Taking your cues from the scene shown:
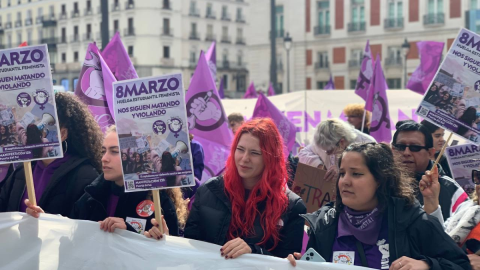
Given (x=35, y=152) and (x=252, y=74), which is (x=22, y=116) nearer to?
(x=35, y=152)

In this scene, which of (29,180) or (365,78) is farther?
(365,78)

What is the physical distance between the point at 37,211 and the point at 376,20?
1681 inches

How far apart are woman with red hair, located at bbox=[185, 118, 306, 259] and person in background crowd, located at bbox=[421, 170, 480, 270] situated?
0.61 meters

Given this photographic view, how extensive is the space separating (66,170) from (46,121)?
1.53 ft

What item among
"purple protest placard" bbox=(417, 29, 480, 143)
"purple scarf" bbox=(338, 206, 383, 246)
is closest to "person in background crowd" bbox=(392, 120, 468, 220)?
"purple protest placard" bbox=(417, 29, 480, 143)

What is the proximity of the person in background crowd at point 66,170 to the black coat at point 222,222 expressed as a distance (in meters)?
0.82

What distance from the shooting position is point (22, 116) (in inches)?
143

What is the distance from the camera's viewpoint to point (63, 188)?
13.2 feet

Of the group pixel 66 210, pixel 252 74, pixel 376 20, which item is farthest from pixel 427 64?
pixel 252 74

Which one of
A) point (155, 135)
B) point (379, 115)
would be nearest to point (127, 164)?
point (155, 135)

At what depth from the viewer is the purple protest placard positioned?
3.79 meters

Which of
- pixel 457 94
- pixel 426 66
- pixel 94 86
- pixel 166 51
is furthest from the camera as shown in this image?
pixel 166 51

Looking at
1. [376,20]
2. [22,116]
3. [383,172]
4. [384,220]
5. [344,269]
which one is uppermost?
[376,20]

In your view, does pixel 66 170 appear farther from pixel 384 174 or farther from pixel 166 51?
pixel 166 51
